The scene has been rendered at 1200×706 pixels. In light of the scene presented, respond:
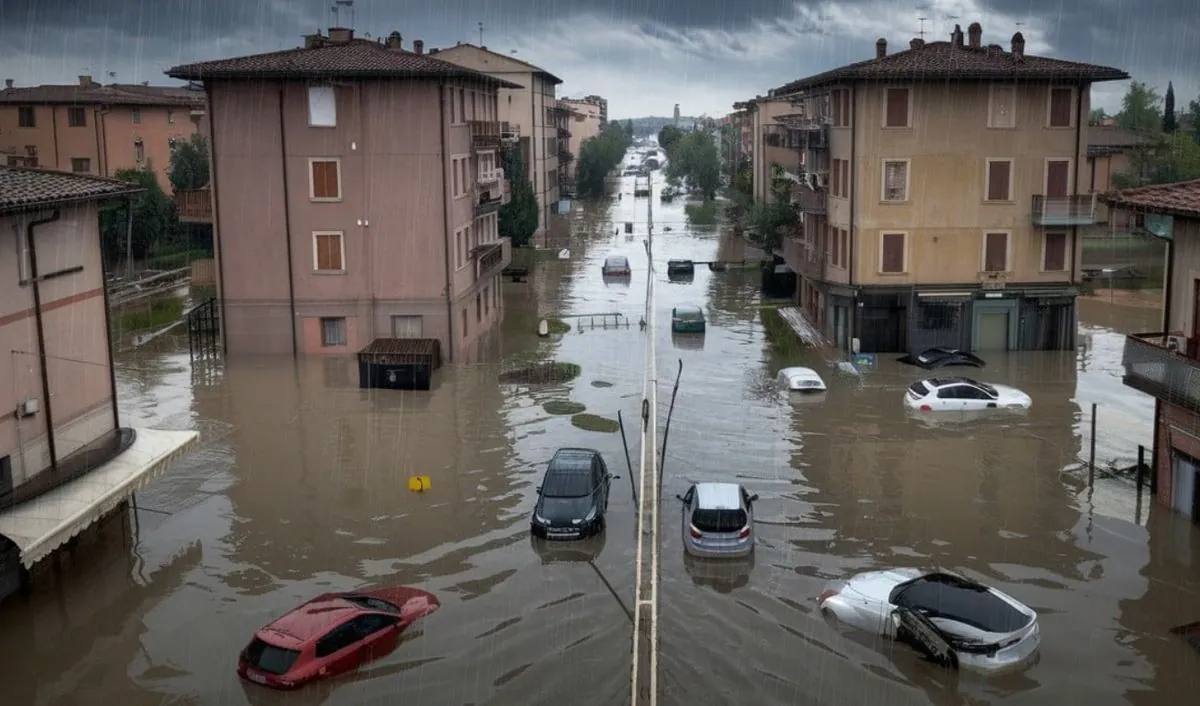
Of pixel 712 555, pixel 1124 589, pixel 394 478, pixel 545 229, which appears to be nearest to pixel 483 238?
pixel 394 478

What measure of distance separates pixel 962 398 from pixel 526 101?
55.4m

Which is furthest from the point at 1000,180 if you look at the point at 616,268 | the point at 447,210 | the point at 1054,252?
the point at 616,268

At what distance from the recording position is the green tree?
405ft

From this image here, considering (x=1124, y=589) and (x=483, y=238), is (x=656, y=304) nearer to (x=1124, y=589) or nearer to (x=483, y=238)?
(x=483, y=238)

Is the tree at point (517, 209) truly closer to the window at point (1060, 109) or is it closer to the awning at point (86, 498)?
the window at point (1060, 109)

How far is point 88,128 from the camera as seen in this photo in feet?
228

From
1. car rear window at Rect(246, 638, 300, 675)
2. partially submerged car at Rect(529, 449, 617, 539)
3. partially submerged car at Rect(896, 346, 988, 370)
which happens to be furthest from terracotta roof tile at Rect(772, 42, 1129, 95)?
car rear window at Rect(246, 638, 300, 675)

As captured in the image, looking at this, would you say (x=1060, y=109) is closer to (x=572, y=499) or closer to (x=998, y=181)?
(x=998, y=181)

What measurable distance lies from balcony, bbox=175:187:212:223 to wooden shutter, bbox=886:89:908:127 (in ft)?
76.6

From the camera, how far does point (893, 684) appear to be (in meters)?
16.2

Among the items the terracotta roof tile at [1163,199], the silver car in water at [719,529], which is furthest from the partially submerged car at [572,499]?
the terracotta roof tile at [1163,199]

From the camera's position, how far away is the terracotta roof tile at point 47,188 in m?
18.8

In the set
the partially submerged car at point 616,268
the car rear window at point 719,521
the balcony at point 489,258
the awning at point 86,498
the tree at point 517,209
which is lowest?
the car rear window at point 719,521

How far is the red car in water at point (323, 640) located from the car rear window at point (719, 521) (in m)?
5.59
